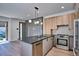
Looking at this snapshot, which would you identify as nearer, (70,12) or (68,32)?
(70,12)

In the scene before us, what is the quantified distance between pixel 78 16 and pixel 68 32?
24.5 inches

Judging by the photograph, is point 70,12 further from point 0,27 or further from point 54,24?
point 0,27

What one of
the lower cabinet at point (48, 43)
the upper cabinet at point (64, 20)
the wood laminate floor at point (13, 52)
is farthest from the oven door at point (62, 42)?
the wood laminate floor at point (13, 52)

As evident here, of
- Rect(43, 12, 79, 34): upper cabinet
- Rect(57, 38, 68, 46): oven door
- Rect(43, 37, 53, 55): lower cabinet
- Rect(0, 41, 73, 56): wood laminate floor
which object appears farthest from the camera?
Rect(57, 38, 68, 46): oven door

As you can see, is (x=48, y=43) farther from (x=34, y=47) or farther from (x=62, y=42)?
(x=34, y=47)

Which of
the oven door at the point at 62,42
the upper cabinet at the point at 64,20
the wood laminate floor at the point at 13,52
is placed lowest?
the wood laminate floor at the point at 13,52

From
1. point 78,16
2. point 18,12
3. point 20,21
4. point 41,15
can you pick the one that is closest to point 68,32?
point 78,16

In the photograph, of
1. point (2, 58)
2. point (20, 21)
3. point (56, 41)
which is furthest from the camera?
point (56, 41)

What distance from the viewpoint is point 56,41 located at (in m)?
2.49

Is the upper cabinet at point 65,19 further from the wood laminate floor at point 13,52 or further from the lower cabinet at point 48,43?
the wood laminate floor at point 13,52

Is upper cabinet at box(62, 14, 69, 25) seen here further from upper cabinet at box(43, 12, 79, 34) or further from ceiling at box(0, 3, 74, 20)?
ceiling at box(0, 3, 74, 20)

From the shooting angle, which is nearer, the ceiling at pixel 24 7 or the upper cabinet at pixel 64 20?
the ceiling at pixel 24 7

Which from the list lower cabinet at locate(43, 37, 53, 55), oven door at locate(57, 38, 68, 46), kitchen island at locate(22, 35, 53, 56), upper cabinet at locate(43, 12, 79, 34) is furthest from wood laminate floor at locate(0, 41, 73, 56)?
upper cabinet at locate(43, 12, 79, 34)

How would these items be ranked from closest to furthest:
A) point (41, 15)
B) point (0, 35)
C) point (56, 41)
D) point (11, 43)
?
point (0, 35) → point (11, 43) → point (41, 15) → point (56, 41)
